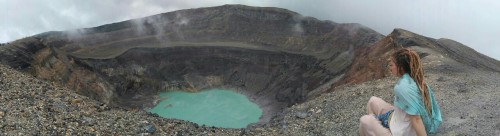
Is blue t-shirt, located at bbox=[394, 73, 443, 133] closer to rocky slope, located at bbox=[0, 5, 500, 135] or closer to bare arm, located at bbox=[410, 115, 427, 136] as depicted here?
bare arm, located at bbox=[410, 115, 427, 136]

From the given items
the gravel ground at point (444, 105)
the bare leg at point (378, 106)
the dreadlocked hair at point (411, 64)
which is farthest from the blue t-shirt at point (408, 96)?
the gravel ground at point (444, 105)

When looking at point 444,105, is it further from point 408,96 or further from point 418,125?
point 408,96

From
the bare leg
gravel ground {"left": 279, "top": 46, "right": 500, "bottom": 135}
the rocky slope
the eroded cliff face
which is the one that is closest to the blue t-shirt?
the bare leg

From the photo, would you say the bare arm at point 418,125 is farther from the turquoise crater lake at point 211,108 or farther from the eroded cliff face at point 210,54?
the eroded cliff face at point 210,54

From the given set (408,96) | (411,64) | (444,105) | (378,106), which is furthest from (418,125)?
(444,105)

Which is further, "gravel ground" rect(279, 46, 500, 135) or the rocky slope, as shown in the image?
the rocky slope

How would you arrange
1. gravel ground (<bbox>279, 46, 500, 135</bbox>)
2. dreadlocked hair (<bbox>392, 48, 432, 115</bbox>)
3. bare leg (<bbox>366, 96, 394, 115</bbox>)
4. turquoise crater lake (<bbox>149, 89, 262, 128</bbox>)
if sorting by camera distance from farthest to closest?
turquoise crater lake (<bbox>149, 89, 262, 128</bbox>)
gravel ground (<bbox>279, 46, 500, 135</bbox>)
bare leg (<bbox>366, 96, 394, 115</bbox>)
dreadlocked hair (<bbox>392, 48, 432, 115</bbox>)
